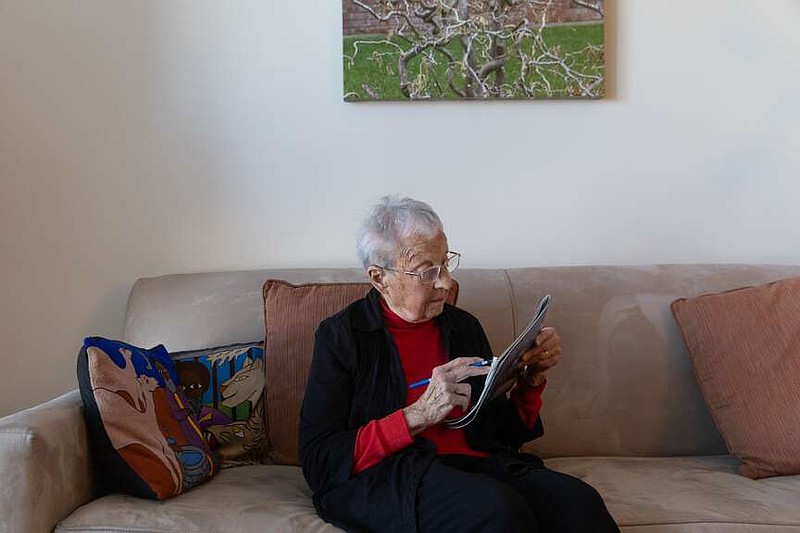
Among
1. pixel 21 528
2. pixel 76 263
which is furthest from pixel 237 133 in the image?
pixel 21 528

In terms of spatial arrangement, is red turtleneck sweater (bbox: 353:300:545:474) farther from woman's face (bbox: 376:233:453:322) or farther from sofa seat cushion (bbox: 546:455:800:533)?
sofa seat cushion (bbox: 546:455:800:533)

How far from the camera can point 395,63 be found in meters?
2.72

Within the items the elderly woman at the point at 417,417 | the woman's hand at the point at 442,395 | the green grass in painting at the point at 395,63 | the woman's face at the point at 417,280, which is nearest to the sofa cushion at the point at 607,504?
the elderly woman at the point at 417,417

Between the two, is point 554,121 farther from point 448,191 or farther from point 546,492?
point 546,492

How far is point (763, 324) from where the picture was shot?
2.28 metres

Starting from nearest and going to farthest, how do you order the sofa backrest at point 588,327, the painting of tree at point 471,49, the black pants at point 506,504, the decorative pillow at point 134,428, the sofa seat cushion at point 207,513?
1. the black pants at point 506,504
2. the sofa seat cushion at point 207,513
3. the decorative pillow at point 134,428
4. the sofa backrest at point 588,327
5. the painting of tree at point 471,49

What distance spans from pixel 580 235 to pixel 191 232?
115 centimetres

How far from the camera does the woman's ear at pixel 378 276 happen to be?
2025 millimetres

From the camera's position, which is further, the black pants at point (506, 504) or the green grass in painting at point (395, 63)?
the green grass in painting at point (395, 63)

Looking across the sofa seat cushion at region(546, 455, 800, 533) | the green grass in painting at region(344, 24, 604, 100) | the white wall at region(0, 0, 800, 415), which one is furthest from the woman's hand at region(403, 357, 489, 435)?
the green grass in painting at region(344, 24, 604, 100)

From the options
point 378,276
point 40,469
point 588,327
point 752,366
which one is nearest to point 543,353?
point 378,276

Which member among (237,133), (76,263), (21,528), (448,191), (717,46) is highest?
(717,46)

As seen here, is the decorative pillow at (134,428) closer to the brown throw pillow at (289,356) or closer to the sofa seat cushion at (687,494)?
the brown throw pillow at (289,356)

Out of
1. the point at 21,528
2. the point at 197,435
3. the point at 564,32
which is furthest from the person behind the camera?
the point at 564,32
